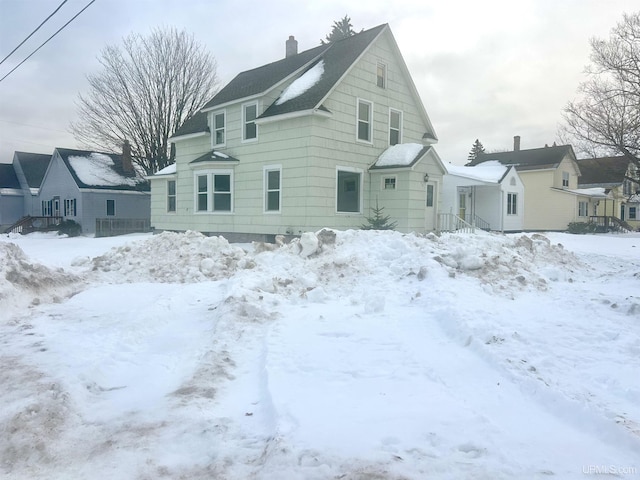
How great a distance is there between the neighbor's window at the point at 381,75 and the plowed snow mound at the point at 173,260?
36.6ft

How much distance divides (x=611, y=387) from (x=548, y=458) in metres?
1.60

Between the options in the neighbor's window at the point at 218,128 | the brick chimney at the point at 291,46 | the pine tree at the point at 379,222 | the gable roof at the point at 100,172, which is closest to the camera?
the pine tree at the point at 379,222

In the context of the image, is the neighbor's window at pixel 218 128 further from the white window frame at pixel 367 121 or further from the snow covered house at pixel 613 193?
the snow covered house at pixel 613 193

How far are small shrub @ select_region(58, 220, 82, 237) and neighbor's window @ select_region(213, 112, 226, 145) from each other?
52.9ft

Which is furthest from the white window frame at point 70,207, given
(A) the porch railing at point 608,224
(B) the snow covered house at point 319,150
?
(A) the porch railing at point 608,224

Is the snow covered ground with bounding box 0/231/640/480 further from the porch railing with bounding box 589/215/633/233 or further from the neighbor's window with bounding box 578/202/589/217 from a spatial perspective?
the neighbor's window with bounding box 578/202/589/217

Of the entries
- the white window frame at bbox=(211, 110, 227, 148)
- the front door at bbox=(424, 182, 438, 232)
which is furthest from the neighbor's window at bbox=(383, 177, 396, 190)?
the white window frame at bbox=(211, 110, 227, 148)

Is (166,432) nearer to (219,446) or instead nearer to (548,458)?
(219,446)

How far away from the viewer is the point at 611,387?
→ 4492 mm

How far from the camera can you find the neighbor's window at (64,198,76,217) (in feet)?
110

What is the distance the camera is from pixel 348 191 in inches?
728

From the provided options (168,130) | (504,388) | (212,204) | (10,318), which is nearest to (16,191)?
(168,130)

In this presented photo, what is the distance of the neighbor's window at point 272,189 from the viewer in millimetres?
18091

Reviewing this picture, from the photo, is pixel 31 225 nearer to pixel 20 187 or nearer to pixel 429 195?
pixel 20 187
